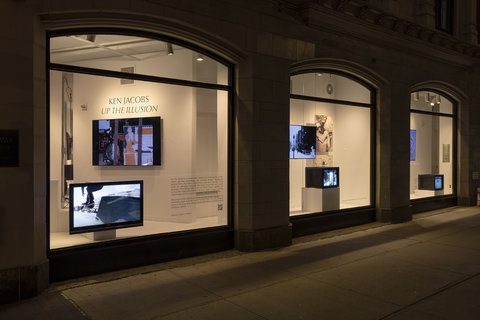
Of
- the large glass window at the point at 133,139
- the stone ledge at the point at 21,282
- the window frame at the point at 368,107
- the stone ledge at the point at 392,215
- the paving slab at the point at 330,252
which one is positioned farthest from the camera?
the stone ledge at the point at 392,215

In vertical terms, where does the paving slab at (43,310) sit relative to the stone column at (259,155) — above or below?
below

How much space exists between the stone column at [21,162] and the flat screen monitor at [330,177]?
680cm

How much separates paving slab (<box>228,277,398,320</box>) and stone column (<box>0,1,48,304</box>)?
282 centimetres

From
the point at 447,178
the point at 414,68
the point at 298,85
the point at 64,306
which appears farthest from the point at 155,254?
the point at 447,178

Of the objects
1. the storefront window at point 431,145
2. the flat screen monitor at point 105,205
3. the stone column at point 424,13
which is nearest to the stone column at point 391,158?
the storefront window at point 431,145

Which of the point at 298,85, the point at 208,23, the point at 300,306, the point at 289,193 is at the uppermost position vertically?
the point at 208,23

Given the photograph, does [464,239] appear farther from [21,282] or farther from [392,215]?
[21,282]

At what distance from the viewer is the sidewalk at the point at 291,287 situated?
16.8 ft

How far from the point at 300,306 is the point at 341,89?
6.90 m

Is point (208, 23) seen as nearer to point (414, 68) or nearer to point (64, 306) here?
point (64, 306)

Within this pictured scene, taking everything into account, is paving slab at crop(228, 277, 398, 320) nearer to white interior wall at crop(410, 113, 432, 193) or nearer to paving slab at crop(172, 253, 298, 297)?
paving slab at crop(172, 253, 298, 297)

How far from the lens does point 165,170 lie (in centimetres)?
787

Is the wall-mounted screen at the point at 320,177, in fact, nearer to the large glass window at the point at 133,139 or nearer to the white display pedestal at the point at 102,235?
the large glass window at the point at 133,139

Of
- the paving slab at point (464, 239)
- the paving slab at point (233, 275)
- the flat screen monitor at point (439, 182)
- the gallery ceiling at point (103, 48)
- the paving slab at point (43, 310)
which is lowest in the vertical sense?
the paving slab at point (43, 310)
